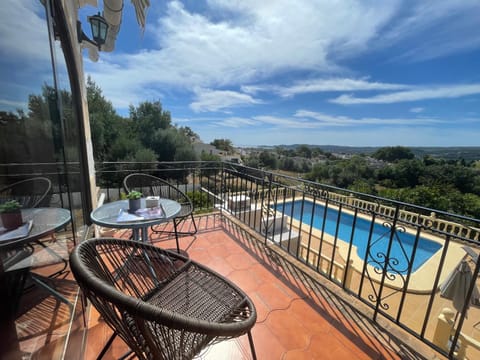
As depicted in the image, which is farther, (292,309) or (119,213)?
(119,213)

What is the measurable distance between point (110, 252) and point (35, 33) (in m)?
1.28

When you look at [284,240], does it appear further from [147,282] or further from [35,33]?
[35,33]

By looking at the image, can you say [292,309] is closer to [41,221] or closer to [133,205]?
[133,205]

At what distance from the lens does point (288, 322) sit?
64.1 inches

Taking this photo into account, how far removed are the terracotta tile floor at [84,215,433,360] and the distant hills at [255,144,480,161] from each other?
2019 cm

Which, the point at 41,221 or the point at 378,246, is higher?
the point at 41,221

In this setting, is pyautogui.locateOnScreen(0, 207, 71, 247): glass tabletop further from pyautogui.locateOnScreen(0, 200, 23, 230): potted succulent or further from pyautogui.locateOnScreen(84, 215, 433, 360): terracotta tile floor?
pyautogui.locateOnScreen(84, 215, 433, 360): terracotta tile floor

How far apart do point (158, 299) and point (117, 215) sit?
3.22 ft

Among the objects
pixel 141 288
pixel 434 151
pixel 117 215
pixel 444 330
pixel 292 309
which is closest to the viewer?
pixel 141 288

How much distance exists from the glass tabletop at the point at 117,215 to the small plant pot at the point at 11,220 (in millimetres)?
1039

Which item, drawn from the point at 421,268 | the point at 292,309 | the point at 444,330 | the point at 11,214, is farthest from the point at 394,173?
the point at 11,214

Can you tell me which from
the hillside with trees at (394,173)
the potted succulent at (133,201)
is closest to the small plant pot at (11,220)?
the potted succulent at (133,201)

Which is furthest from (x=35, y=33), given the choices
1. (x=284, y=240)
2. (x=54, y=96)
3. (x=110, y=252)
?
(x=284, y=240)

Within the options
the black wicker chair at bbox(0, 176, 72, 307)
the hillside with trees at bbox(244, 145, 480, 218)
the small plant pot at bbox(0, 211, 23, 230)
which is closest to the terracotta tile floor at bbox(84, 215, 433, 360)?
the black wicker chair at bbox(0, 176, 72, 307)
